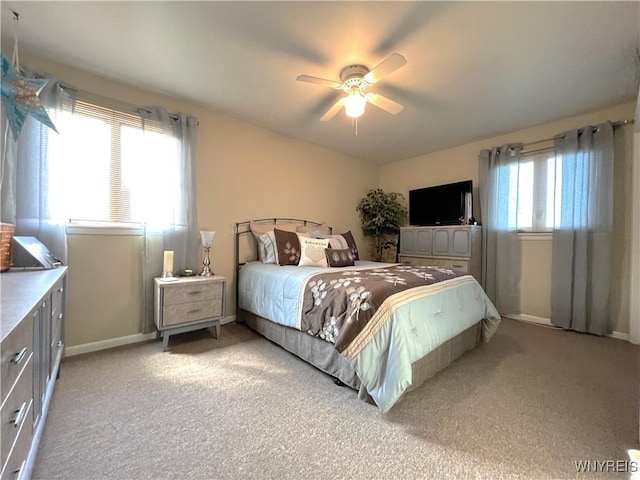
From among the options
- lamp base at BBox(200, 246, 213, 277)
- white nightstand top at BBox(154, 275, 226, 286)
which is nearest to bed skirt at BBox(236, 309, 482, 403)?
white nightstand top at BBox(154, 275, 226, 286)

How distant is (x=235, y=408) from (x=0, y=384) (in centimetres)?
120

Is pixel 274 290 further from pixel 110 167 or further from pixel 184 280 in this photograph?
pixel 110 167

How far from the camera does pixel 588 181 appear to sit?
10.00 ft

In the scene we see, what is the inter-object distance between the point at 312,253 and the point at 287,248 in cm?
31

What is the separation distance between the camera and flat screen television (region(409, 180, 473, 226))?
12.9ft

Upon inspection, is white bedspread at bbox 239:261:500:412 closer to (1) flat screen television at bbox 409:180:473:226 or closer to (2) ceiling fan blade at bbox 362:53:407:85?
(2) ceiling fan blade at bbox 362:53:407:85

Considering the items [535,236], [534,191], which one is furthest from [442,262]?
[534,191]

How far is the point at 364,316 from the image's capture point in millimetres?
1712

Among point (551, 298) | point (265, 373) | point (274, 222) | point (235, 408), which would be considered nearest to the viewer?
point (235, 408)

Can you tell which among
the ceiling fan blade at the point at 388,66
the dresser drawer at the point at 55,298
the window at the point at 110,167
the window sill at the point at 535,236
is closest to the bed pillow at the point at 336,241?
the window at the point at 110,167

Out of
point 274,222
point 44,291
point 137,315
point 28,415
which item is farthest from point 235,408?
point 274,222

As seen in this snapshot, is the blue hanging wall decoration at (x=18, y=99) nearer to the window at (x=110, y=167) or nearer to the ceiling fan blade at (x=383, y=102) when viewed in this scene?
the window at (x=110, y=167)

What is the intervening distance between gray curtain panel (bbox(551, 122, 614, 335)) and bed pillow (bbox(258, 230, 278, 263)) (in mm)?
3390

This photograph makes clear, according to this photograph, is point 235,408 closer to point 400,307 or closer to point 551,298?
point 400,307
